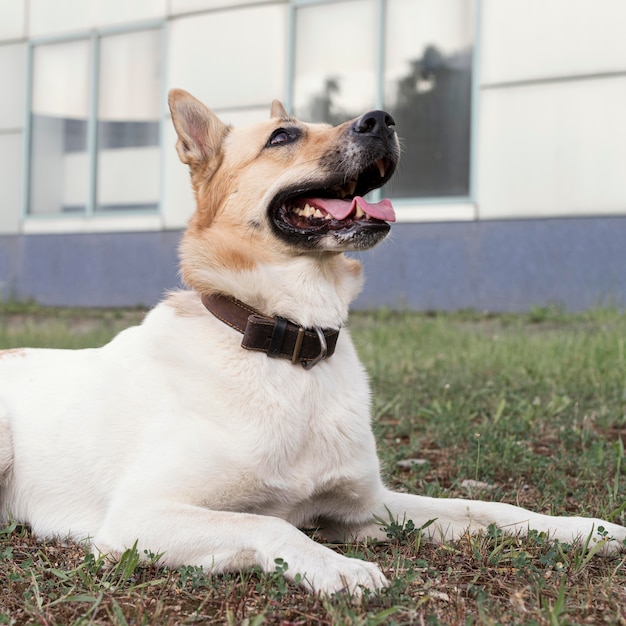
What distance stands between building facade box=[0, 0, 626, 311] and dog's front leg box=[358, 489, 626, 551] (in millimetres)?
6082

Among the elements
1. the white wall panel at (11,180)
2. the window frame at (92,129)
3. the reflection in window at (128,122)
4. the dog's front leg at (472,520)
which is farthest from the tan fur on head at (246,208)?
the white wall panel at (11,180)

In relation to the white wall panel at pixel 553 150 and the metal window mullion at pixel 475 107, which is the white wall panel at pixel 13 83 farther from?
the white wall panel at pixel 553 150

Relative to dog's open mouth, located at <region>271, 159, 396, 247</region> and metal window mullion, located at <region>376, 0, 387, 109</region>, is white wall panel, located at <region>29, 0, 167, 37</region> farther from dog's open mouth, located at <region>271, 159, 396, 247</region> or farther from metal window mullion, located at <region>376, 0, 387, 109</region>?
dog's open mouth, located at <region>271, 159, 396, 247</region>

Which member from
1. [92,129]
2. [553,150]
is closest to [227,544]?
[553,150]

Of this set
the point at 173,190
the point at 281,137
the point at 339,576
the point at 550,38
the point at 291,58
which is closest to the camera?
the point at 339,576

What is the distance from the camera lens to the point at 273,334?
265cm

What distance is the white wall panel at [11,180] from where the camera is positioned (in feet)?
38.0

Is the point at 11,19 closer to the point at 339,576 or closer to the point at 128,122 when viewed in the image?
the point at 128,122

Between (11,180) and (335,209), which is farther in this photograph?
(11,180)

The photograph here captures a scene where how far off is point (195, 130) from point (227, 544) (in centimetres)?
165

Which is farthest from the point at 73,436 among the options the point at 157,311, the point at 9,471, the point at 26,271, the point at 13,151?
the point at 13,151

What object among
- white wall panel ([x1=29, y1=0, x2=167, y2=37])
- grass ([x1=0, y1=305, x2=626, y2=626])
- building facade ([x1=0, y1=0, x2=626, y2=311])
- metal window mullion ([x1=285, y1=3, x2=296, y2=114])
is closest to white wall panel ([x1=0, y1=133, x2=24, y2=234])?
building facade ([x1=0, y1=0, x2=626, y2=311])

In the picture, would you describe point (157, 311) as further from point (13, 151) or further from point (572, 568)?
point (13, 151)

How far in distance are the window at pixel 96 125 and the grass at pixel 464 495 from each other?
4.45 m
